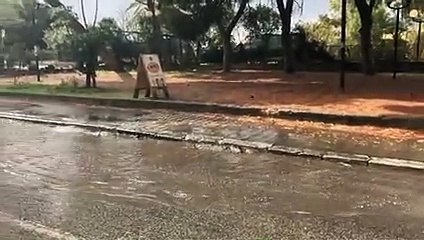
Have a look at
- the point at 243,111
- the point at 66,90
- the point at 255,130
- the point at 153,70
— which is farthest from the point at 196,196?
the point at 66,90

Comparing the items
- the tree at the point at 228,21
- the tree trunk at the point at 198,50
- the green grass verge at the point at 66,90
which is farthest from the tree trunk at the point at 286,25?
the green grass verge at the point at 66,90

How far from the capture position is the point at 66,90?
17.9m

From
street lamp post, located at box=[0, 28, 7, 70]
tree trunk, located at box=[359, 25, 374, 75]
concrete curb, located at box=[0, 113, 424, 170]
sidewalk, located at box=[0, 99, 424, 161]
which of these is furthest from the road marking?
street lamp post, located at box=[0, 28, 7, 70]

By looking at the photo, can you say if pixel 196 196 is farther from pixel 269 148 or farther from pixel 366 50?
pixel 366 50

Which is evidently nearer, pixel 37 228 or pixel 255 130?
pixel 37 228

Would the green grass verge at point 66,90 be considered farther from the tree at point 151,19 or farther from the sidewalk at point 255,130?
the tree at point 151,19

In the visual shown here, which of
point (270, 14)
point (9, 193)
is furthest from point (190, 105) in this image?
point (270, 14)

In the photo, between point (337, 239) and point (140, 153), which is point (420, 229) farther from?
point (140, 153)

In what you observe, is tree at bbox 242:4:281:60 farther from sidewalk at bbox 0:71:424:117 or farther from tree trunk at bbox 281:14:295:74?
sidewalk at bbox 0:71:424:117

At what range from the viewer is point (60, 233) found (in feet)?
16.9

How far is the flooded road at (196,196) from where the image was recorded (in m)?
5.26

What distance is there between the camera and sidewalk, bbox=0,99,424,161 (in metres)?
9.02

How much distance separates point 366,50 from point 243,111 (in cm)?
1215

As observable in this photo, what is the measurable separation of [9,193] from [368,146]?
206 inches
